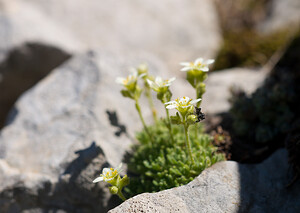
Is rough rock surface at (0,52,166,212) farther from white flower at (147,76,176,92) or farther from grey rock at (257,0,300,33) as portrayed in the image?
grey rock at (257,0,300,33)

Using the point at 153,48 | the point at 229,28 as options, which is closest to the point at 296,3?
the point at 229,28

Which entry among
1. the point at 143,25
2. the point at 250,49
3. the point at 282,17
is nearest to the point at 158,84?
the point at 143,25

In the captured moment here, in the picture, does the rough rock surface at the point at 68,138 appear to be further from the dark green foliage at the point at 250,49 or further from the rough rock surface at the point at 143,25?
the dark green foliage at the point at 250,49

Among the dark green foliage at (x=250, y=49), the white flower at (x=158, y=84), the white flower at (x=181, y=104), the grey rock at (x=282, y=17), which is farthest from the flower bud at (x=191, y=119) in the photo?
the grey rock at (x=282, y=17)

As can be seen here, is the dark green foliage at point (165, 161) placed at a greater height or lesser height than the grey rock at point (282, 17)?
lesser

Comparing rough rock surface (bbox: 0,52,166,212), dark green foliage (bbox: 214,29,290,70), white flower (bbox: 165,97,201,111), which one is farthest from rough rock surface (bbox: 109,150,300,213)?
dark green foliage (bbox: 214,29,290,70)

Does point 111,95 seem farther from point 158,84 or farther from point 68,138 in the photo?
point 158,84

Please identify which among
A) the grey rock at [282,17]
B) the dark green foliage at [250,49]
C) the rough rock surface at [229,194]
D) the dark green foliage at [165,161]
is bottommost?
the rough rock surface at [229,194]
